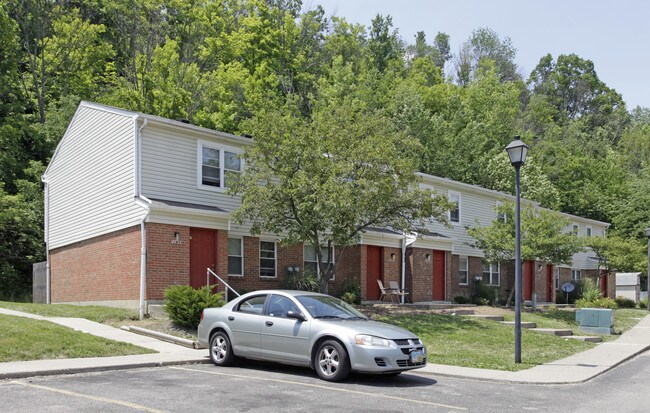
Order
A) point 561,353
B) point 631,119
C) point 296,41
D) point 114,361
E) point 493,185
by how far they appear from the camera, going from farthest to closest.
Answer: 1. point 631,119
2. point 296,41
3. point 493,185
4. point 561,353
5. point 114,361

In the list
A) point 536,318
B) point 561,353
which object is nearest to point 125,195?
point 561,353

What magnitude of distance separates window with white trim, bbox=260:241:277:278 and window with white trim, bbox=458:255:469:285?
467 inches

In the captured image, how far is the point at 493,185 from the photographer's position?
47594 mm

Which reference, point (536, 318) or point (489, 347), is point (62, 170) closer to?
point (489, 347)

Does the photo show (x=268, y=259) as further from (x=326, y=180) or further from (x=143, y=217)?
(x=143, y=217)

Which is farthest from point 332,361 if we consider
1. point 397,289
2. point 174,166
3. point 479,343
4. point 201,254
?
point 397,289

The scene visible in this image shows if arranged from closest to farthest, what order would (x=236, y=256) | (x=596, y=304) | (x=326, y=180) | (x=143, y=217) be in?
(x=143, y=217), (x=326, y=180), (x=236, y=256), (x=596, y=304)

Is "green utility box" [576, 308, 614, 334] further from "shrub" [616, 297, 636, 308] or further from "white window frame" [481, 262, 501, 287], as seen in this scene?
"shrub" [616, 297, 636, 308]

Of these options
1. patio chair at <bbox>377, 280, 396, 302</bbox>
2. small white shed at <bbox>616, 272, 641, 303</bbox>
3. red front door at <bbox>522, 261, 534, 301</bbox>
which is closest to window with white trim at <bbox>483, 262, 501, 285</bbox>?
red front door at <bbox>522, 261, 534, 301</bbox>

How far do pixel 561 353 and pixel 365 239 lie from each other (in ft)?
33.3

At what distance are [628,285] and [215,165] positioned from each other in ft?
118

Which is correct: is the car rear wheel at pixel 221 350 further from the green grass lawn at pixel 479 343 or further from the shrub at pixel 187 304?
the green grass lawn at pixel 479 343

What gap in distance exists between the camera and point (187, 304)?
16891 mm

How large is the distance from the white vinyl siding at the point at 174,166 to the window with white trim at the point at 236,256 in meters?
1.16
